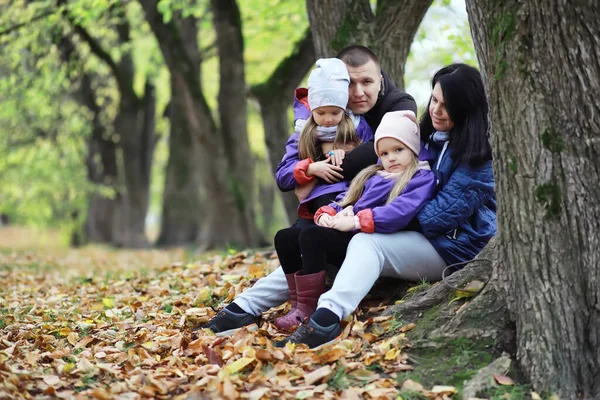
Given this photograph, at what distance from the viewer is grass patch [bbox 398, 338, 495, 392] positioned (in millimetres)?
3662

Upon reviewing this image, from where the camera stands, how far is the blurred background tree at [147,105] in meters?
10.7

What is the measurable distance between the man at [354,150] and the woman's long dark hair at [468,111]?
1.85 ft

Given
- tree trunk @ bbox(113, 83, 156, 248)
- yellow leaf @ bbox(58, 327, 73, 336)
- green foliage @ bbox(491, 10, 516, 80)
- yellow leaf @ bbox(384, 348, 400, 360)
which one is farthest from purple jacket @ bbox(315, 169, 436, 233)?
tree trunk @ bbox(113, 83, 156, 248)

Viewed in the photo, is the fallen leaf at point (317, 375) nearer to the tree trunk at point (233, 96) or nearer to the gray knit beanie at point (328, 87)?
the gray knit beanie at point (328, 87)

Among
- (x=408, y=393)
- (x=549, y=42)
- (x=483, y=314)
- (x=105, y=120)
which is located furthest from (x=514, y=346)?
(x=105, y=120)

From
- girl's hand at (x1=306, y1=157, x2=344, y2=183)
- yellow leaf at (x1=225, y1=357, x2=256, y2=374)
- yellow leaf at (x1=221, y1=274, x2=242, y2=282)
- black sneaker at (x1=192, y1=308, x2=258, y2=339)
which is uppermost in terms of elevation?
girl's hand at (x1=306, y1=157, x2=344, y2=183)

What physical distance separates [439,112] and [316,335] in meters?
1.66

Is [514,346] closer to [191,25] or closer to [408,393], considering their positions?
[408,393]

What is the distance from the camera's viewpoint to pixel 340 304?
3.99 m

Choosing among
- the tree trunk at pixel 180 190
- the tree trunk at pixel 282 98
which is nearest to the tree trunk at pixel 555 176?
the tree trunk at pixel 282 98

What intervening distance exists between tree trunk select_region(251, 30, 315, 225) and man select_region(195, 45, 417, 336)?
4705mm

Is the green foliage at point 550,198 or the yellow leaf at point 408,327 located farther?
the yellow leaf at point 408,327

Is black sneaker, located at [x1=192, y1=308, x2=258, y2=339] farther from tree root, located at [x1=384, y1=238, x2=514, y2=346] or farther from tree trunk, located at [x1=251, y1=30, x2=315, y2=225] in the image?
tree trunk, located at [x1=251, y1=30, x2=315, y2=225]

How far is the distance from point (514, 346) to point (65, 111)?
15.3 m
